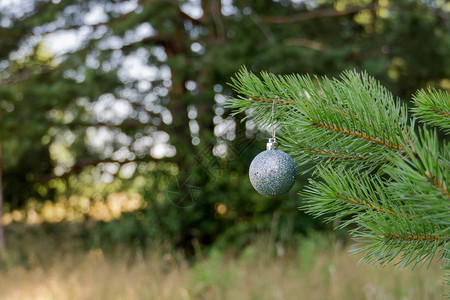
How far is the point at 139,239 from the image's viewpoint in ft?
19.0

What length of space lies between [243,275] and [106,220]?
3.69 metres

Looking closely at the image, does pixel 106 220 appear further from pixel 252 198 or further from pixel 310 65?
pixel 310 65

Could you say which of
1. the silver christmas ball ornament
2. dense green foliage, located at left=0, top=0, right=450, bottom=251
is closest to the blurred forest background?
dense green foliage, located at left=0, top=0, right=450, bottom=251

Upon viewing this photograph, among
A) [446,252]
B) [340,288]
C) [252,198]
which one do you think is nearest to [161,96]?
[252,198]

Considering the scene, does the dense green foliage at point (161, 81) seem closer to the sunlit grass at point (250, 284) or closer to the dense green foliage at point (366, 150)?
the sunlit grass at point (250, 284)

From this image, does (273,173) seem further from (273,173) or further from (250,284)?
(250,284)

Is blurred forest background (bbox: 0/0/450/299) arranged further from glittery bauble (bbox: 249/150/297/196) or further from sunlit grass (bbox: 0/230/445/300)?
glittery bauble (bbox: 249/150/297/196)

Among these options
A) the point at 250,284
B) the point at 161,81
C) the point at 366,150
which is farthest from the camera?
the point at 161,81

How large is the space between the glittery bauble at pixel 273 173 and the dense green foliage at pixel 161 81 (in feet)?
8.42

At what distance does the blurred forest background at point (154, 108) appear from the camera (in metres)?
4.15

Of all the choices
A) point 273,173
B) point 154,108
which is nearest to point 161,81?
point 154,108

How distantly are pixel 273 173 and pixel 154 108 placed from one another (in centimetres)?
448

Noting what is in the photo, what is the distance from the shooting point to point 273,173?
34.4 inches

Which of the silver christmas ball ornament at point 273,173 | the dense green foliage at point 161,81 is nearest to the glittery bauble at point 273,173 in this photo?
the silver christmas ball ornament at point 273,173
